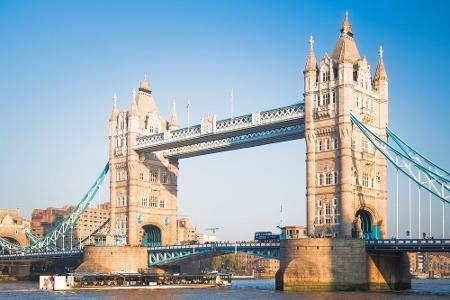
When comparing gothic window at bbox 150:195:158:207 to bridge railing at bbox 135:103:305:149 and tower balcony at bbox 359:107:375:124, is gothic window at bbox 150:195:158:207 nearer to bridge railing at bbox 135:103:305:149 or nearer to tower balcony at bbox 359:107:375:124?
bridge railing at bbox 135:103:305:149

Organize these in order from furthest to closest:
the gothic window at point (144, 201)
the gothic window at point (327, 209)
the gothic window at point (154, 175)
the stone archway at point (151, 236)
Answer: the stone archway at point (151, 236)
the gothic window at point (154, 175)
the gothic window at point (144, 201)
the gothic window at point (327, 209)

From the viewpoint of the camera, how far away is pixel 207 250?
11250 cm

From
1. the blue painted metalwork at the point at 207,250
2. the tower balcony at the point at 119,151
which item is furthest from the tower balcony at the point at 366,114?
the tower balcony at the point at 119,151

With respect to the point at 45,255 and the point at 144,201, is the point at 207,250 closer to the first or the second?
the point at 144,201

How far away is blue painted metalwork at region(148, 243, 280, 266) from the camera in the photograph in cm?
10294

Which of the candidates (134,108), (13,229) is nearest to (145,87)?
(134,108)

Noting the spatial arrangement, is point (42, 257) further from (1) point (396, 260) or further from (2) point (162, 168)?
(1) point (396, 260)

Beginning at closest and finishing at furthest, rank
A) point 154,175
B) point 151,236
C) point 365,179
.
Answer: point 365,179 < point 154,175 < point 151,236

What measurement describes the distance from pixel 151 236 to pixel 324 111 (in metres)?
49.1

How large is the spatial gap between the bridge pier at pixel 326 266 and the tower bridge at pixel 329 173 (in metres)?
0.12

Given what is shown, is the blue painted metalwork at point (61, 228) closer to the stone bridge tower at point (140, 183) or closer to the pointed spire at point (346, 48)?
the stone bridge tower at point (140, 183)

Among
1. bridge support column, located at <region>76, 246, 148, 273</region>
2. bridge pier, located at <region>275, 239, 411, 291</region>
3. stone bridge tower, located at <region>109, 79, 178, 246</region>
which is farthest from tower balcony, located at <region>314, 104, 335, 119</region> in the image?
stone bridge tower, located at <region>109, 79, 178, 246</region>

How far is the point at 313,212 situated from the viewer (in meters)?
100

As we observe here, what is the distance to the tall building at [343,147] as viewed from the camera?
9756cm
